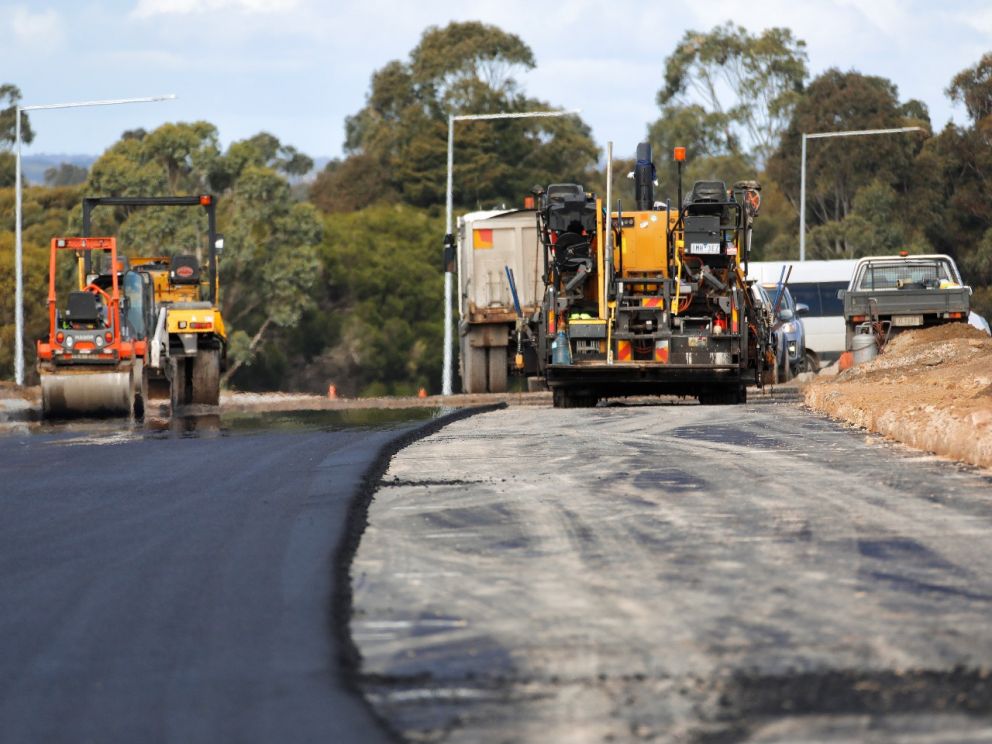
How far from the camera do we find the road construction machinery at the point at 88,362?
23.5 metres

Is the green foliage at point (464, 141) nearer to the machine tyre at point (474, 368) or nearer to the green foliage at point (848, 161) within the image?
the green foliage at point (848, 161)

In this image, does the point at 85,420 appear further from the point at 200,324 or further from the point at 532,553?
the point at 532,553

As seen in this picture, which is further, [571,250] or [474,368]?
[474,368]

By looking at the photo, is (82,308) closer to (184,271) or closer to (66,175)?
(184,271)

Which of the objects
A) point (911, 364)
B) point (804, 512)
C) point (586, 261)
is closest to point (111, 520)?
point (804, 512)

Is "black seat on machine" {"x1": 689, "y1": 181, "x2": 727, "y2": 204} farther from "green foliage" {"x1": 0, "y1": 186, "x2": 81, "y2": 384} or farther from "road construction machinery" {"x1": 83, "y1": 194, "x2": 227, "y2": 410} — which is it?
"green foliage" {"x1": 0, "y1": 186, "x2": 81, "y2": 384}

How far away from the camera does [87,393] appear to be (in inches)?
928

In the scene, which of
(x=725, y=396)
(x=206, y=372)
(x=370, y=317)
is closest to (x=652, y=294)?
(x=725, y=396)

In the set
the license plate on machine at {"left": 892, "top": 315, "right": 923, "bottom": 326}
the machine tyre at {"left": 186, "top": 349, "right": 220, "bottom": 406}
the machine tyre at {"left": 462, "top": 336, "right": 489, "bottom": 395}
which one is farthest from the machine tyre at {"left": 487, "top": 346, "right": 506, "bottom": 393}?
the license plate on machine at {"left": 892, "top": 315, "right": 923, "bottom": 326}

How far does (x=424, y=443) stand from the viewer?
54.5 feet

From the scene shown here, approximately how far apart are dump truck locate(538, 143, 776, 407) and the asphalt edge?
5.95 m

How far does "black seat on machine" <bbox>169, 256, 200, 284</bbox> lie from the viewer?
27.3m

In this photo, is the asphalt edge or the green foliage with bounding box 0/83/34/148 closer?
the asphalt edge

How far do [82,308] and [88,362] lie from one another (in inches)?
28.7
